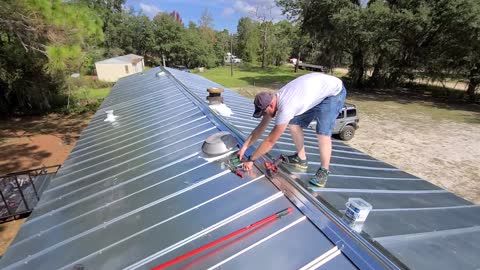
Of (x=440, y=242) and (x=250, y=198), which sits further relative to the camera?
(x=250, y=198)

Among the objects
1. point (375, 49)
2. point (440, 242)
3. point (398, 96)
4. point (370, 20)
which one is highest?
point (370, 20)

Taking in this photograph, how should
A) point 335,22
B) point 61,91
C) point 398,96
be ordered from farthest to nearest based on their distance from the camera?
point 398,96 → point 335,22 → point 61,91

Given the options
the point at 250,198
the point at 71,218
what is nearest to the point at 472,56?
the point at 250,198

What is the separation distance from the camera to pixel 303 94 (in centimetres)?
256

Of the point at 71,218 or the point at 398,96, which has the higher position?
the point at 71,218

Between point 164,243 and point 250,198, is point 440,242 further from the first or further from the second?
point 164,243

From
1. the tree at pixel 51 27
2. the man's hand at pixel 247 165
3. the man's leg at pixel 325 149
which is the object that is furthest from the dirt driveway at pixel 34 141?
the man's leg at pixel 325 149

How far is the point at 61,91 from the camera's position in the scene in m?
18.2

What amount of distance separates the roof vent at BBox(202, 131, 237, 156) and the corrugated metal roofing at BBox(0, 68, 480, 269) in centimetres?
14

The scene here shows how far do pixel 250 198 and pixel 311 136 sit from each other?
3.32 m

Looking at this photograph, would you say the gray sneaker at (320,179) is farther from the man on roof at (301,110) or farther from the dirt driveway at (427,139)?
the dirt driveway at (427,139)

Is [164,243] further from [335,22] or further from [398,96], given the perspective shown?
[398,96]

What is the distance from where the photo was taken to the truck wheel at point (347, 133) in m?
11.2

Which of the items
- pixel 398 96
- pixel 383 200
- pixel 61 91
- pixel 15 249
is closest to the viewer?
pixel 15 249
